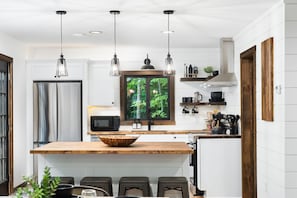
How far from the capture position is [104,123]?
8312 millimetres

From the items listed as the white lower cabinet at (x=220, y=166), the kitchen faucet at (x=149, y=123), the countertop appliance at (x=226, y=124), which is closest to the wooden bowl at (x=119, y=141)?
the white lower cabinet at (x=220, y=166)

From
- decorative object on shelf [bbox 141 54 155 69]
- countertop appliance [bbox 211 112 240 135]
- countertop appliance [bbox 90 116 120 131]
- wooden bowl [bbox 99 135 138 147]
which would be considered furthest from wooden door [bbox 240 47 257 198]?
countertop appliance [bbox 90 116 120 131]

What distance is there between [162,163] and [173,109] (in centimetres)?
370

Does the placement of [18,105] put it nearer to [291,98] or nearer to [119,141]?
[119,141]

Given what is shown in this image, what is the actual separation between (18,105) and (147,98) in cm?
246

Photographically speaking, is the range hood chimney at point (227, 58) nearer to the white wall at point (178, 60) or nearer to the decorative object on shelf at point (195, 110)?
the white wall at point (178, 60)

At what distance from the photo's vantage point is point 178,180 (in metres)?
4.96

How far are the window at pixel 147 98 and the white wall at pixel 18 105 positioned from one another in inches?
73.5

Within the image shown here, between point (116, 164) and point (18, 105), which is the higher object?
point (18, 105)

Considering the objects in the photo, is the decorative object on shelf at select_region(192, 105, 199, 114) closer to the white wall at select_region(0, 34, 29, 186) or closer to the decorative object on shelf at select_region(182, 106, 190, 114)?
the decorative object on shelf at select_region(182, 106, 190, 114)

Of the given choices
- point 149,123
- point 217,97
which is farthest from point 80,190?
point 217,97

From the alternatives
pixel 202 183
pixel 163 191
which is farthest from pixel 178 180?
pixel 202 183

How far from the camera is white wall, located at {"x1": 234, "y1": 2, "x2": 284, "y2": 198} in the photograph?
465cm

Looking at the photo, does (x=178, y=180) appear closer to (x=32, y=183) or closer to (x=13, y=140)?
(x=32, y=183)
